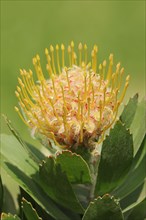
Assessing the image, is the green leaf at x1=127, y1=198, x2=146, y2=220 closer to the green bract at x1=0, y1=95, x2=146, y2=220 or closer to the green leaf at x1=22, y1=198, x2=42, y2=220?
the green bract at x1=0, y1=95, x2=146, y2=220

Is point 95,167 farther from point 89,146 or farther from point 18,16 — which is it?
point 18,16

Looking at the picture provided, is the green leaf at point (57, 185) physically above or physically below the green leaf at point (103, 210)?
above

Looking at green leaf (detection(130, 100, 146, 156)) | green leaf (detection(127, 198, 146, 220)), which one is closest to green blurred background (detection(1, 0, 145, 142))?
green leaf (detection(130, 100, 146, 156))

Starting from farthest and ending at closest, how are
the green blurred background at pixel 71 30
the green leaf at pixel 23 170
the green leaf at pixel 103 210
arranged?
the green blurred background at pixel 71 30
the green leaf at pixel 23 170
the green leaf at pixel 103 210

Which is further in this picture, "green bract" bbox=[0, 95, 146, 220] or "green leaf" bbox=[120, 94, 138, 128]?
"green leaf" bbox=[120, 94, 138, 128]

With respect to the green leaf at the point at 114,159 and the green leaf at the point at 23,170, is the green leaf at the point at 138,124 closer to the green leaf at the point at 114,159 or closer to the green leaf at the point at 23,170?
the green leaf at the point at 114,159

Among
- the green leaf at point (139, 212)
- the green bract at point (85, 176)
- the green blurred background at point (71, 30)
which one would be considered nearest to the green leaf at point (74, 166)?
the green bract at point (85, 176)
